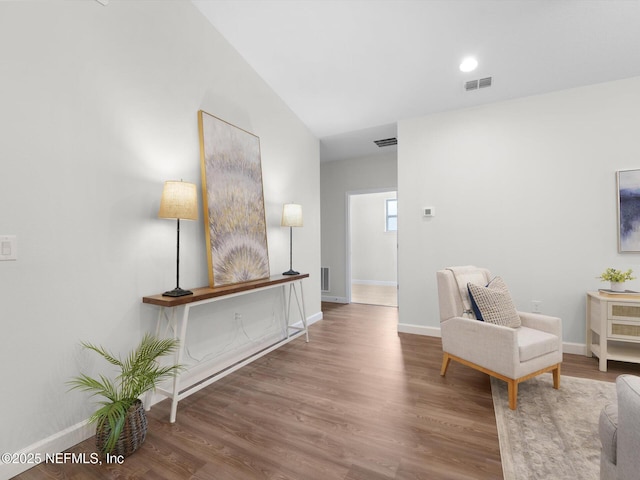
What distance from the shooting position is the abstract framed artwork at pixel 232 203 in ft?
8.66

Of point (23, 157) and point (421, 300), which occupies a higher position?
point (23, 157)

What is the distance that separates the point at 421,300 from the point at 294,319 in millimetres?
1670

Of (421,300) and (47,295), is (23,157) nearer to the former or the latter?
(47,295)

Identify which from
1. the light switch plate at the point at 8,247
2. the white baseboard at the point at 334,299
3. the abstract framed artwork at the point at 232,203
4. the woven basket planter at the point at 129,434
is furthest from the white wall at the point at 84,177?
the white baseboard at the point at 334,299

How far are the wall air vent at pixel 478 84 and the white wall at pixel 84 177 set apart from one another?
2.65m

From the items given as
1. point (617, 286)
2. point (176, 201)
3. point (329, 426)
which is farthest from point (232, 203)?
point (617, 286)

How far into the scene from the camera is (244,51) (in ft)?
10.2

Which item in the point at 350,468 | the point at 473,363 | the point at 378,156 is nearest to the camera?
the point at 350,468

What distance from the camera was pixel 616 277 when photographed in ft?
9.17

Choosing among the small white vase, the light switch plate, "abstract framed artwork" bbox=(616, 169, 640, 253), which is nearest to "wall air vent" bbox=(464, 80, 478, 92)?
"abstract framed artwork" bbox=(616, 169, 640, 253)

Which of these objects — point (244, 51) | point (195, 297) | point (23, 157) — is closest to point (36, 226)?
point (23, 157)

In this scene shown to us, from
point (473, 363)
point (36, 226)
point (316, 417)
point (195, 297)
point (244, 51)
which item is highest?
point (244, 51)

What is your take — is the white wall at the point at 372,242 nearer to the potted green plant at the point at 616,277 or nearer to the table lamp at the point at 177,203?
the potted green plant at the point at 616,277

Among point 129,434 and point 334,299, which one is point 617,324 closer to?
point 129,434
